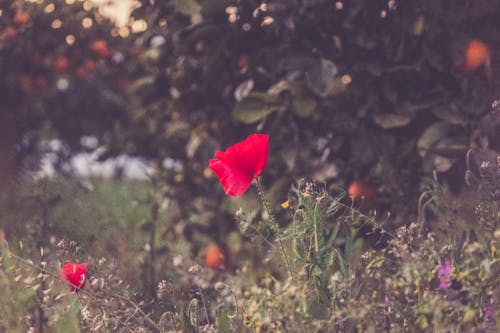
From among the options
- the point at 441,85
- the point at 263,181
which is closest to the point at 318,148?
the point at 263,181

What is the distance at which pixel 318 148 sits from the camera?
1.97 meters

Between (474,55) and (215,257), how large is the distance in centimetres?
91

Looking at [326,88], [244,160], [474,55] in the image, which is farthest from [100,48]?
[244,160]

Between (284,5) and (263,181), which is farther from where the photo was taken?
(263,181)

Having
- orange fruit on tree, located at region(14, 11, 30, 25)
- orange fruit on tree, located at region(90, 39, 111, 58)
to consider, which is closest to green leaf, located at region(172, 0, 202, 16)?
orange fruit on tree, located at region(14, 11, 30, 25)

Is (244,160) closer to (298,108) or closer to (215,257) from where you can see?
(298,108)

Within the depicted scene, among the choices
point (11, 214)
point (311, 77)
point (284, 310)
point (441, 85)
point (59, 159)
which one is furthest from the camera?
point (59, 159)

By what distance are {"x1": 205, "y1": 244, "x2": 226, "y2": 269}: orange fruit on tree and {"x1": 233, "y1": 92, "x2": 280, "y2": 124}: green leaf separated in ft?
1.67

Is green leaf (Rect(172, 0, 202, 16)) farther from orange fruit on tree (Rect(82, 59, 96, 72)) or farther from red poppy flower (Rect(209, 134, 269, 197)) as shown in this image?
orange fruit on tree (Rect(82, 59, 96, 72))

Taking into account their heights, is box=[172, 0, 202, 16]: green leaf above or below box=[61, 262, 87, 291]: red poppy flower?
above

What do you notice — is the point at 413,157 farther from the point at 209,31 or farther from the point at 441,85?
the point at 209,31

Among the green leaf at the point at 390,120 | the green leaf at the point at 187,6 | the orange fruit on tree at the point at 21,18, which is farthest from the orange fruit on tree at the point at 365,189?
the orange fruit on tree at the point at 21,18

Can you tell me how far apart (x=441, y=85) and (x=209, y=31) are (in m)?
0.62

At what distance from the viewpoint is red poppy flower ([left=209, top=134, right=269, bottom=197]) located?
1186mm
